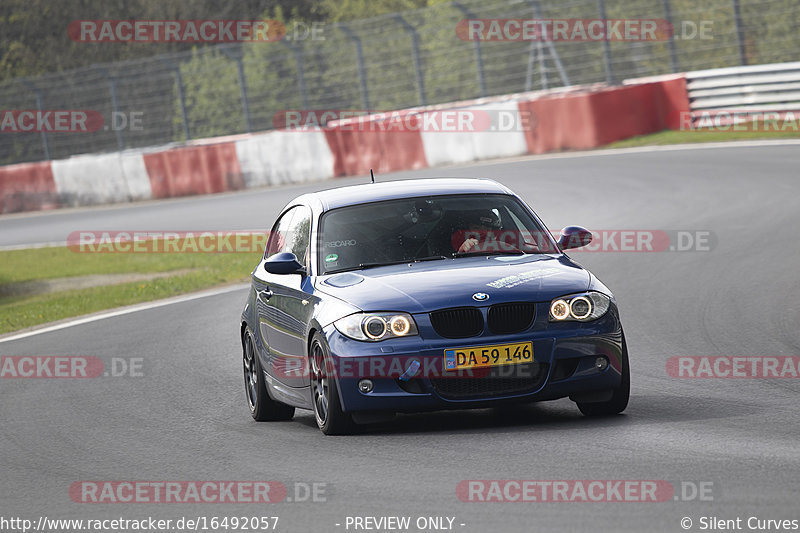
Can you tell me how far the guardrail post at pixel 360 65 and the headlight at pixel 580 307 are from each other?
23.1 meters

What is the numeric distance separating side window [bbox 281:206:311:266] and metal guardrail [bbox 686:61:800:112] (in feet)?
54.6

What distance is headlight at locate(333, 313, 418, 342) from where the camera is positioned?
774 centimetres

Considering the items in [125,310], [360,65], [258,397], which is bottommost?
[125,310]

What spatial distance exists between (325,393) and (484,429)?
0.91m

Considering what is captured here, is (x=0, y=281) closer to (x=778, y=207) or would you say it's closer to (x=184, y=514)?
(x=778, y=207)

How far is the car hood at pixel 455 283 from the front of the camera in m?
7.82

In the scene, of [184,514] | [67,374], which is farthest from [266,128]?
[184,514]

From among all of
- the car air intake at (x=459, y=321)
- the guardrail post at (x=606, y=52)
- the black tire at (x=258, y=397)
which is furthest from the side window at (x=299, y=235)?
the guardrail post at (x=606, y=52)

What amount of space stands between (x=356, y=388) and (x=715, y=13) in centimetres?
2228

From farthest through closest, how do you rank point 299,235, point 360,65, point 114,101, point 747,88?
point 114,101 < point 360,65 < point 747,88 < point 299,235

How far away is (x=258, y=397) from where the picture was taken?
9.46 meters

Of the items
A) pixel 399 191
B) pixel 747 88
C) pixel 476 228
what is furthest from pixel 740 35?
pixel 476 228

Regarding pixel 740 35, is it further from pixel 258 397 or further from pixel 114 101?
pixel 258 397

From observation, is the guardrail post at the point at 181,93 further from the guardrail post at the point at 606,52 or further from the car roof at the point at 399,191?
the car roof at the point at 399,191
